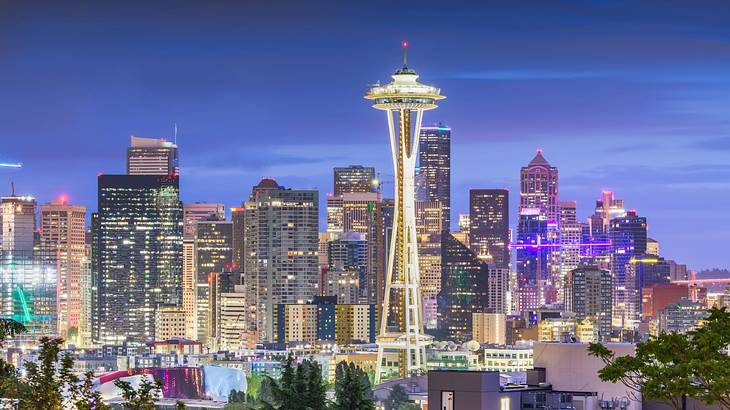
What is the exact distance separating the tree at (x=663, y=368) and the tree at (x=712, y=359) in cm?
15

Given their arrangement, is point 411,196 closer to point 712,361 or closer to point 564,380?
point 564,380

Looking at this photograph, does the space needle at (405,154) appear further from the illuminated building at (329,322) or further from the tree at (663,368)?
the tree at (663,368)

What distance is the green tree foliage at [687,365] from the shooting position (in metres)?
29.7

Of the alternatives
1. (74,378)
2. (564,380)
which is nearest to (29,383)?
(74,378)

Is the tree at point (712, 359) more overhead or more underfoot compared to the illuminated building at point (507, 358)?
more overhead

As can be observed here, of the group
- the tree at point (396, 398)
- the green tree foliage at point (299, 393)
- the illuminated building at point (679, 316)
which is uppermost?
the green tree foliage at point (299, 393)

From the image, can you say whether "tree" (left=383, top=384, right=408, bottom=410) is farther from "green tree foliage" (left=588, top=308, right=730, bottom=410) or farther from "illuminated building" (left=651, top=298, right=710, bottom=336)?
"illuminated building" (left=651, top=298, right=710, bottom=336)

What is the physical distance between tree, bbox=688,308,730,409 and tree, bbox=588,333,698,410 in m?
0.15

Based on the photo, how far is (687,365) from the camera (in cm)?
2989

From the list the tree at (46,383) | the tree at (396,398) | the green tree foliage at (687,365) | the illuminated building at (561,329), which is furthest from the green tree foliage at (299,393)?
the illuminated building at (561,329)

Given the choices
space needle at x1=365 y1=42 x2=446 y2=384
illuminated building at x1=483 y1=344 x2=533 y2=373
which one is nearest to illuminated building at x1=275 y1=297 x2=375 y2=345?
illuminated building at x1=483 y1=344 x2=533 y2=373

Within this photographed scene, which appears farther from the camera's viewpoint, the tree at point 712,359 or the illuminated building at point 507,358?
the illuminated building at point 507,358

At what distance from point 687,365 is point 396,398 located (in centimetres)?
7674

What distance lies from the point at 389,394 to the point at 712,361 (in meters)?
82.4
